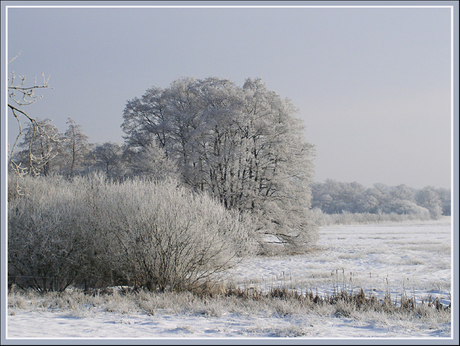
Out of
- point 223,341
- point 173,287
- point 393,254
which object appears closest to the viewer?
point 223,341

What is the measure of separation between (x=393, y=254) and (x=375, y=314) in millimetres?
17049

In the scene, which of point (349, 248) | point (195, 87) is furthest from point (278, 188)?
point (195, 87)

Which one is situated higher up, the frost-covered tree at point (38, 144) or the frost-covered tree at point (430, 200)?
the frost-covered tree at point (38, 144)

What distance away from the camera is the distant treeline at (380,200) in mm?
76250

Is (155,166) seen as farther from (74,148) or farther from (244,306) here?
(74,148)

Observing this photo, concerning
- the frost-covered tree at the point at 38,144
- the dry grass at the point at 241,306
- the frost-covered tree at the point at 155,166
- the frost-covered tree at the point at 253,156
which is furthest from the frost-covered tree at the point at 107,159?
the dry grass at the point at 241,306

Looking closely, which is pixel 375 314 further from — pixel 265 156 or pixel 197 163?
pixel 197 163

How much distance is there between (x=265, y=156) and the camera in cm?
2455

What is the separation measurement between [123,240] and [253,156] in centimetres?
1393

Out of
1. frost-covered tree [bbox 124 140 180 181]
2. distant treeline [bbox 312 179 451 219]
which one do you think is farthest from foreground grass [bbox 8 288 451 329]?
distant treeline [bbox 312 179 451 219]

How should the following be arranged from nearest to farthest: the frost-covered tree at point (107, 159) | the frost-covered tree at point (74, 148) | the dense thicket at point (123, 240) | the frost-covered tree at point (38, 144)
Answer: the frost-covered tree at point (38, 144) < the dense thicket at point (123, 240) < the frost-covered tree at point (107, 159) < the frost-covered tree at point (74, 148)

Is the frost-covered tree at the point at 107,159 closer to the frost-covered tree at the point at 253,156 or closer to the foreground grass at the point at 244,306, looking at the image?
the frost-covered tree at the point at 253,156

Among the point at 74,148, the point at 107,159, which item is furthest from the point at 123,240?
the point at 74,148

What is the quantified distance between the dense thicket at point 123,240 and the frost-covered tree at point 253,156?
1063 cm
